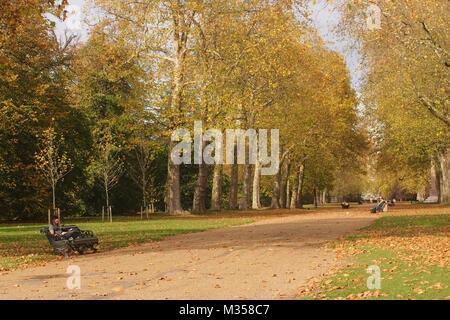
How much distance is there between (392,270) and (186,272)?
15.0ft

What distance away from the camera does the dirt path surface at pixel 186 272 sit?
9070 mm

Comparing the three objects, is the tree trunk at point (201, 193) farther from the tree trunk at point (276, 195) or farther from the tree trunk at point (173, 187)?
the tree trunk at point (276, 195)

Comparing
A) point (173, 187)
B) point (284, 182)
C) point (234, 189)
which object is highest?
point (284, 182)

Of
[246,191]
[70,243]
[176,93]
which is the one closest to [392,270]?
[70,243]

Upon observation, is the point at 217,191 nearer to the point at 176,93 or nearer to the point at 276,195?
the point at 276,195

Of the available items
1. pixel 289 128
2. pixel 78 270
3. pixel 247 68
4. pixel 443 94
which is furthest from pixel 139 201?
pixel 78 270

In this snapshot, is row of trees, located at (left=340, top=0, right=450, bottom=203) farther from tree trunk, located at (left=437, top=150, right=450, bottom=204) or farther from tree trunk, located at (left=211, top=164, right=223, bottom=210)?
tree trunk, located at (left=437, top=150, right=450, bottom=204)

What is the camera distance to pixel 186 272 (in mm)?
11445

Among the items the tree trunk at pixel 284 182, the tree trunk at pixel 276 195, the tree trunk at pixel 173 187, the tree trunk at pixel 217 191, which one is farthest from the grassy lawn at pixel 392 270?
the tree trunk at pixel 284 182

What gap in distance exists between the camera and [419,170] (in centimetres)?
5994

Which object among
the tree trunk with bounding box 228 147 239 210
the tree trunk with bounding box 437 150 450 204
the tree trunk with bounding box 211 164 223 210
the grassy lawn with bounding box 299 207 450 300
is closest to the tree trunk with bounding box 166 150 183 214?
the tree trunk with bounding box 211 164 223 210

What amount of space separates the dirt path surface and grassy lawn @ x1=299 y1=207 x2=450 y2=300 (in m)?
0.59

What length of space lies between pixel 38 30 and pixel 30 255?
23800 millimetres

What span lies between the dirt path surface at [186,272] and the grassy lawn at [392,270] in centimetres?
59
